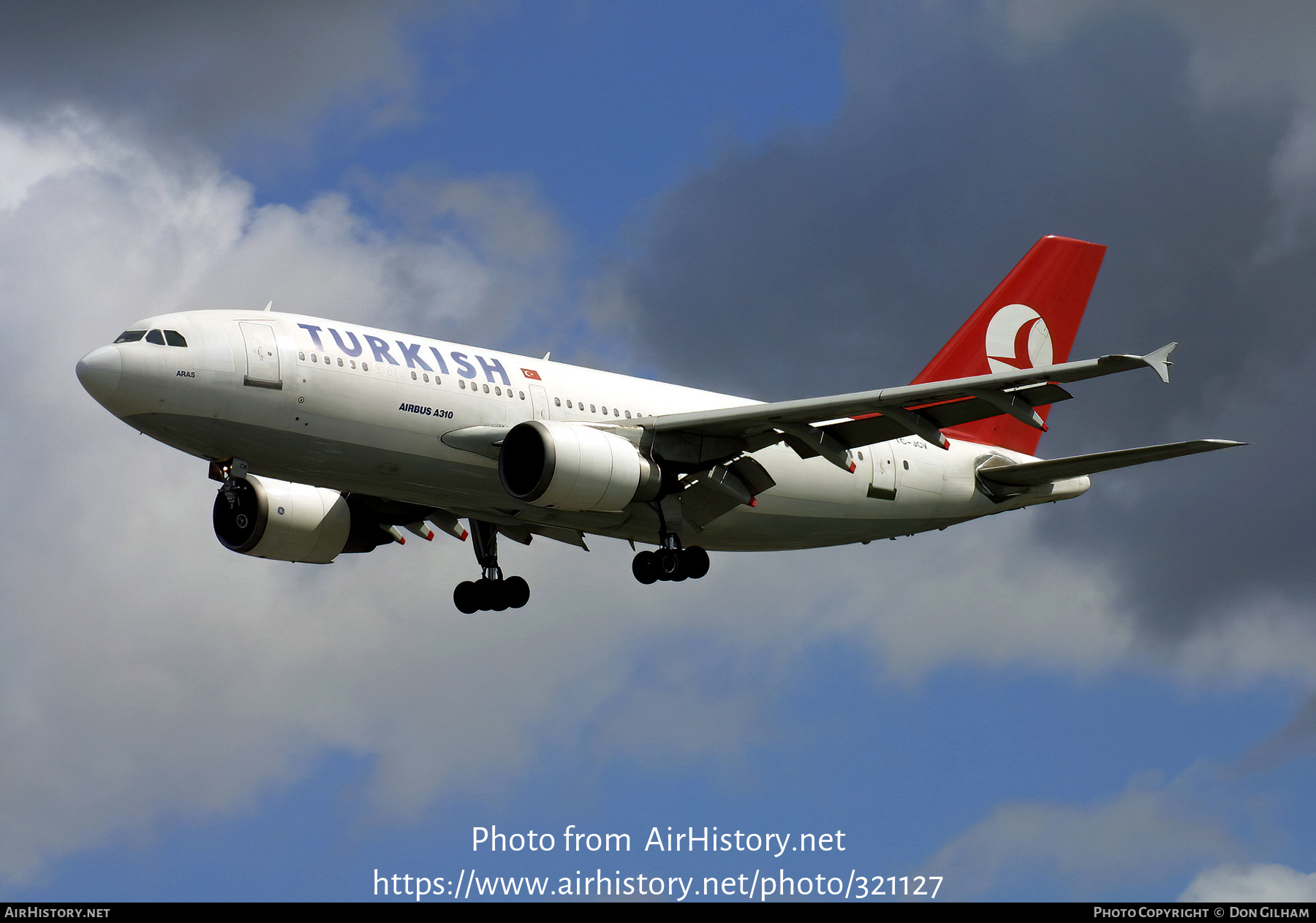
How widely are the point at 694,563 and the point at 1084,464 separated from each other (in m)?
9.62

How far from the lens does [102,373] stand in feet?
105

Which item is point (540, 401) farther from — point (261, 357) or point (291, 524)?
point (291, 524)

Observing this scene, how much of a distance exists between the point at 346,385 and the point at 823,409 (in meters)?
9.86

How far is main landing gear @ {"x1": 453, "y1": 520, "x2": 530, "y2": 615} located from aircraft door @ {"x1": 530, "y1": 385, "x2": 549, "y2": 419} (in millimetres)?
6666

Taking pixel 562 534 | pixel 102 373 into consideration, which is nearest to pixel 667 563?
pixel 562 534

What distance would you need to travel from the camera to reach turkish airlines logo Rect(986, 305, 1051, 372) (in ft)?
153

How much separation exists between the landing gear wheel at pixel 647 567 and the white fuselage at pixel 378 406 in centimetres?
77

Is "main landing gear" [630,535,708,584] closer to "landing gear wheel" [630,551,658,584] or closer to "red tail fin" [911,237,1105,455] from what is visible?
"landing gear wheel" [630,551,658,584]

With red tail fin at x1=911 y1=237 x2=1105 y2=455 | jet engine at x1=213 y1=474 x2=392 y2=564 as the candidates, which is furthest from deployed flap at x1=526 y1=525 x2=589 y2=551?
red tail fin at x1=911 y1=237 x2=1105 y2=455

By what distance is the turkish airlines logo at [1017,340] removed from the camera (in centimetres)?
4672

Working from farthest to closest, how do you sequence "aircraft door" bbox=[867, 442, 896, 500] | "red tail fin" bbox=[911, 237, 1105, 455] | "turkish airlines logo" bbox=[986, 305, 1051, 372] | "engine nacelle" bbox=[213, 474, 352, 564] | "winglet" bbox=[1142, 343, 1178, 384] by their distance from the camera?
1. "turkish airlines logo" bbox=[986, 305, 1051, 372]
2. "red tail fin" bbox=[911, 237, 1105, 455]
3. "aircraft door" bbox=[867, 442, 896, 500]
4. "engine nacelle" bbox=[213, 474, 352, 564]
5. "winglet" bbox=[1142, 343, 1178, 384]

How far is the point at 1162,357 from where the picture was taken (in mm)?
30500

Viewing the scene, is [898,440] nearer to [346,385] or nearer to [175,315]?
[346,385]
